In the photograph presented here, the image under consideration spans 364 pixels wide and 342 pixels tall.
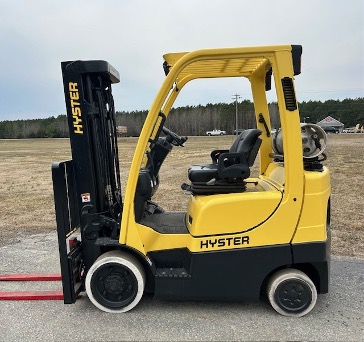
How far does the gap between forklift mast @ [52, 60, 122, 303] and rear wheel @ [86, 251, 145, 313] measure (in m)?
0.21

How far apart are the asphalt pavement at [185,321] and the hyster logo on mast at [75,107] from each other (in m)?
1.76

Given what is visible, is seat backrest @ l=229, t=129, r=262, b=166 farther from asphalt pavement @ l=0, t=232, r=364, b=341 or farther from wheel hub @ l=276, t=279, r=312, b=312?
asphalt pavement @ l=0, t=232, r=364, b=341

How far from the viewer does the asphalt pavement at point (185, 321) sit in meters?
3.24

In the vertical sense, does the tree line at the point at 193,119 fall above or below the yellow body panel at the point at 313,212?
above

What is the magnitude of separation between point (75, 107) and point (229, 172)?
5.23 feet

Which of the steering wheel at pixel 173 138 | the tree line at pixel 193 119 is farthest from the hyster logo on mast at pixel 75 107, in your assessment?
the tree line at pixel 193 119

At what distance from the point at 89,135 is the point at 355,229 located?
510 centimetres

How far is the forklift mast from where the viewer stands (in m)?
3.58

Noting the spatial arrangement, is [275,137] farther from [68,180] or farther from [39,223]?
[39,223]

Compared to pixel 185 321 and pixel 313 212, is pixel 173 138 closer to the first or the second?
pixel 313 212

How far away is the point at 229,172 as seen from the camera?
3566mm

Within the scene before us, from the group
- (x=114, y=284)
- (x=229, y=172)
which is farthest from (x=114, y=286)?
(x=229, y=172)

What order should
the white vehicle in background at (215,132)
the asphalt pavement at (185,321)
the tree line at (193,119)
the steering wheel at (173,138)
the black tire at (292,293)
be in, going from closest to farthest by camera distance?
the asphalt pavement at (185,321) < the black tire at (292,293) < the steering wheel at (173,138) < the tree line at (193,119) < the white vehicle in background at (215,132)

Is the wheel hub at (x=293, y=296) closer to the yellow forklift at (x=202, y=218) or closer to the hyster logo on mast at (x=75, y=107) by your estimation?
the yellow forklift at (x=202, y=218)
